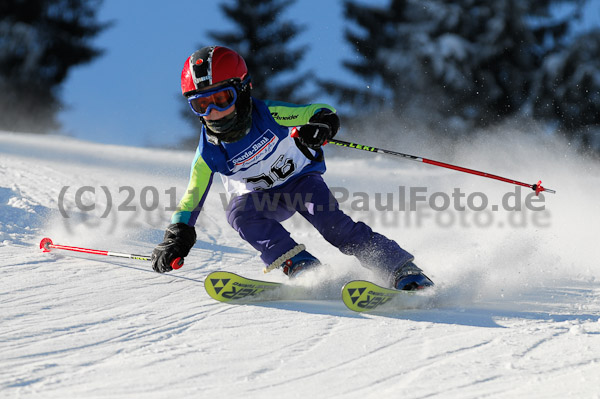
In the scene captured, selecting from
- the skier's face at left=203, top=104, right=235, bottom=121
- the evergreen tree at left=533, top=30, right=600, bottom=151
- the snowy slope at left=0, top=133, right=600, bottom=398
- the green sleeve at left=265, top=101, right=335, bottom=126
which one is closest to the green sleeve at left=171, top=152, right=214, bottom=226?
the skier's face at left=203, top=104, right=235, bottom=121

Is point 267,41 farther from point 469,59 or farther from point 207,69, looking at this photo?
point 207,69

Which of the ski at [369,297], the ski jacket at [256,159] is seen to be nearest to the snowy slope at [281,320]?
the ski at [369,297]

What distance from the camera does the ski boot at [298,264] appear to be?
12.0 feet

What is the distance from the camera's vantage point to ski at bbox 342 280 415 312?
10.0 ft

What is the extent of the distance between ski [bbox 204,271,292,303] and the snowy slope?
0.08m

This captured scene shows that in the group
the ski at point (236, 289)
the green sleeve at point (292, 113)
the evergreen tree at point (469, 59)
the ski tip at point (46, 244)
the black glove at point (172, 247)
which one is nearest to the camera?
the ski at point (236, 289)

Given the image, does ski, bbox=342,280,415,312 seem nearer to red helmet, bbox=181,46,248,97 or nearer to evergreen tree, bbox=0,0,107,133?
red helmet, bbox=181,46,248,97

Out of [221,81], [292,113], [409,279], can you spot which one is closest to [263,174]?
[292,113]

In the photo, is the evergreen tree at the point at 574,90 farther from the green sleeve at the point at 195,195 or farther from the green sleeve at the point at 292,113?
the green sleeve at the point at 195,195

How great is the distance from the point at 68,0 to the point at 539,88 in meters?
Answer: 16.3

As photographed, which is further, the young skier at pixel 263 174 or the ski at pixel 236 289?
the young skier at pixel 263 174

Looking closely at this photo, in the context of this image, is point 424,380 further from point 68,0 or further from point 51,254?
point 68,0

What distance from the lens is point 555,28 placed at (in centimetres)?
Result: 1856

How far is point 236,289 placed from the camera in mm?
3271
